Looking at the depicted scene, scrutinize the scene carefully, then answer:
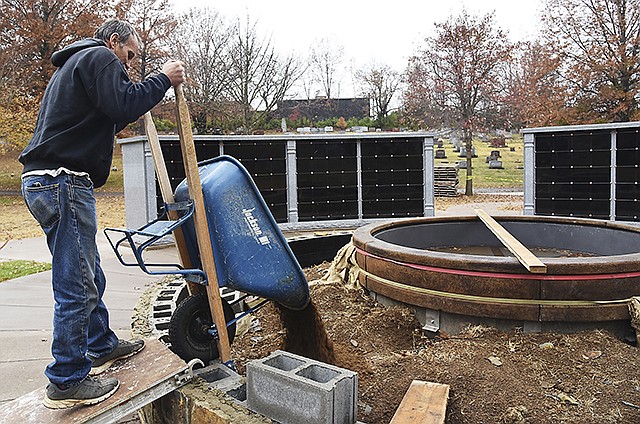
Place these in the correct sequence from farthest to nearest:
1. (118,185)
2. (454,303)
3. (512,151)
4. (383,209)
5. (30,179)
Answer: (512,151) → (118,185) → (383,209) → (454,303) → (30,179)

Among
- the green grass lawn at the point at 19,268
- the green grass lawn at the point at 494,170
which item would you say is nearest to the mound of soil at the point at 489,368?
the green grass lawn at the point at 19,268

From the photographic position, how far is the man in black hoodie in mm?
2451

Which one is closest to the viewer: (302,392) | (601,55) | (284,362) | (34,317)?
(302,392)

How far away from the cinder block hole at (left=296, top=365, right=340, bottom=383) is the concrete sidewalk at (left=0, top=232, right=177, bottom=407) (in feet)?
4.56

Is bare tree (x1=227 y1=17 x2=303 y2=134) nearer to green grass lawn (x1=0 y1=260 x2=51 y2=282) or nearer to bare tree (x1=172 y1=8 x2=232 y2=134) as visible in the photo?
bare tree (x1=172 y1=8 x2=232 y2=134)

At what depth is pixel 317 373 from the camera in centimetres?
258

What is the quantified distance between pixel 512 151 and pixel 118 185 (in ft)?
90.0

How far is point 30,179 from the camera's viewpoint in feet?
8.13

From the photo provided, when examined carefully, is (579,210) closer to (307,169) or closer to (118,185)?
(307,169)

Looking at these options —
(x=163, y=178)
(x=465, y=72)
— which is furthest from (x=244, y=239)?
(x=465, y=72)

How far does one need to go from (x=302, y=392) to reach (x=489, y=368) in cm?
134

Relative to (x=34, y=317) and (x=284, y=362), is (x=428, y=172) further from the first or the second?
(x=284, y=362)

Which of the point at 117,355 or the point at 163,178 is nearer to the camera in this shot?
the point at 117,355

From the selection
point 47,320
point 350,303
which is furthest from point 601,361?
point 47,320
